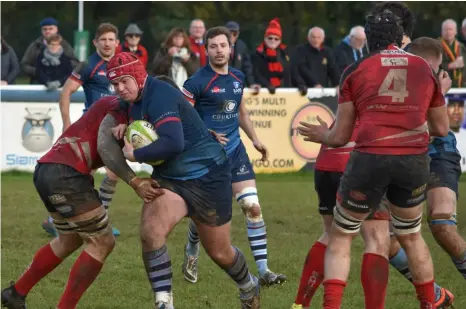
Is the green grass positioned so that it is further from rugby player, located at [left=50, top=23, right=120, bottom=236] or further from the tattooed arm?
the tattooed arm

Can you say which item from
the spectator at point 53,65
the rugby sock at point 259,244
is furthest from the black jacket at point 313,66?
the rugby sock at point 259,244

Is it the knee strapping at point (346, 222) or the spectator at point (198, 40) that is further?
the spectator at point (198, 40)

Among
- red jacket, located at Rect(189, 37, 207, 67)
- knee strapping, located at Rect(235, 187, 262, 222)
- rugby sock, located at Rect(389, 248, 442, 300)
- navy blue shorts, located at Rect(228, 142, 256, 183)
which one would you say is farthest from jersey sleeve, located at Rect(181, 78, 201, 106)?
red jacket, located at Rect(189, 37, 207, 67)

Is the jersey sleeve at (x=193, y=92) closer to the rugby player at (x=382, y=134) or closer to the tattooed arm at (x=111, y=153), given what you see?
the tattooed arm at (x=111, y=153)

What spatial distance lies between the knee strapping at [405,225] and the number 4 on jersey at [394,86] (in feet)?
2.79

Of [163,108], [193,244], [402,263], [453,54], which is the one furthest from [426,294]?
[453,54]

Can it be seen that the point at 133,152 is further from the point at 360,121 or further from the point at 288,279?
the point at 288,279

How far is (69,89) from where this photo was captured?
11844mm

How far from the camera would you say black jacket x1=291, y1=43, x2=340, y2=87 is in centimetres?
1906

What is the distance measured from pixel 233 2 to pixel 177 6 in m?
1.59

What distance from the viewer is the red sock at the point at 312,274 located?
8250 millimetres

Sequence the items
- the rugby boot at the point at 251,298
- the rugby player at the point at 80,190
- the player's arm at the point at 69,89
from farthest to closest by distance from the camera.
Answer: the player's arm at the point at 69,89, the rugby boot at the point at 251,298, the rugby player at the point at 80,190

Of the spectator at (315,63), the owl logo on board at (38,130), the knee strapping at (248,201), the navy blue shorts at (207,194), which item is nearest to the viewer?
the navy blue shorts at (207,194)

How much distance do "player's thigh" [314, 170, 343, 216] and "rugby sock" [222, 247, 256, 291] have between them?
2.35 feet
